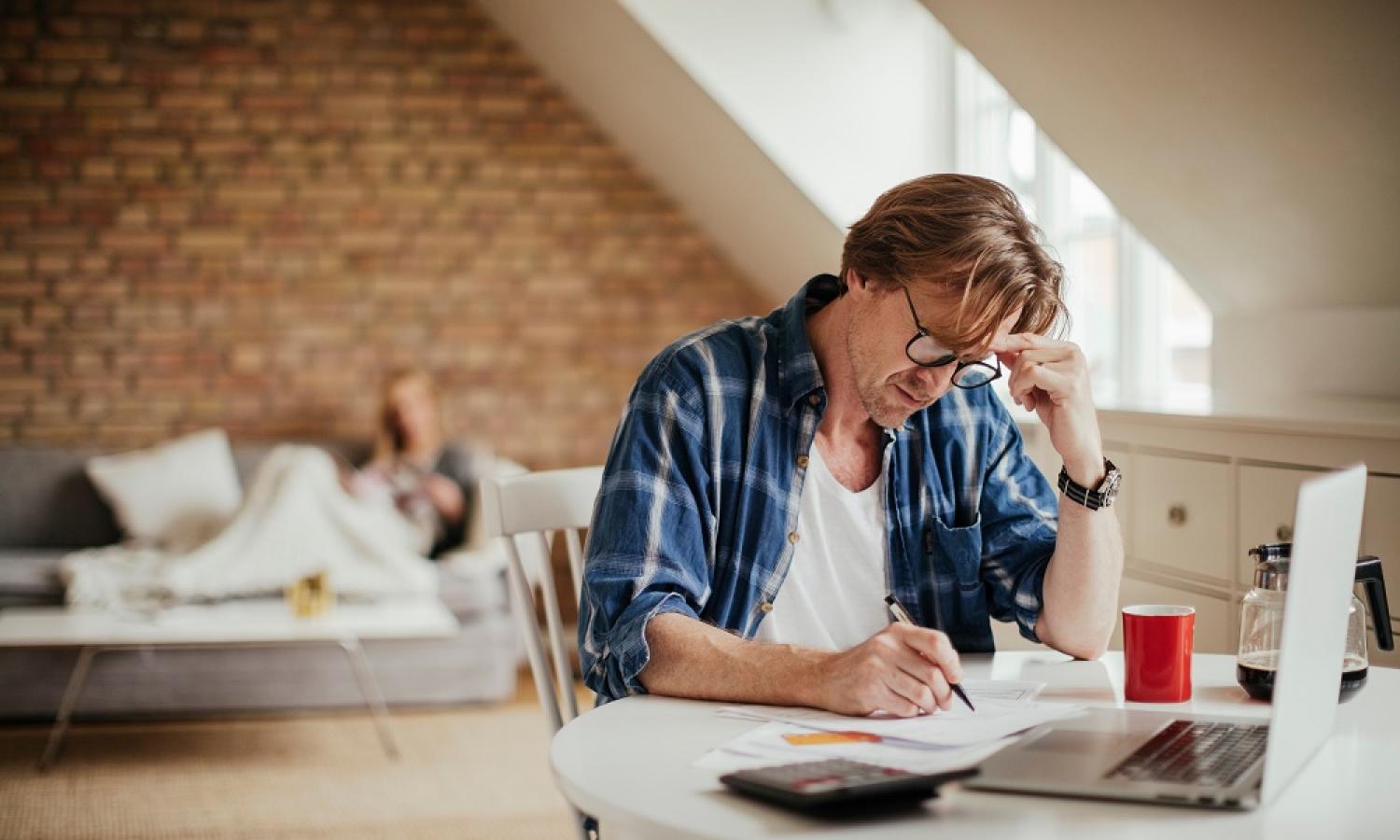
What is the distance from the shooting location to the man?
1408mm

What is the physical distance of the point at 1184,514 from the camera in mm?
2256

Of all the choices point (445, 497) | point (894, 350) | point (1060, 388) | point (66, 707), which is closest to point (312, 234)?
point (445, 497)

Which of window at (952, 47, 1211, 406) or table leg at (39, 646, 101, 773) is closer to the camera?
window at (952, 47, 1211, 406)

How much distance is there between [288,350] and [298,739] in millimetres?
1717

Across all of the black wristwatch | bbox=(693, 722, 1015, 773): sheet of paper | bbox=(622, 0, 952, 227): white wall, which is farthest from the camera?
bbox=(622, 0, 952, 227): white wall

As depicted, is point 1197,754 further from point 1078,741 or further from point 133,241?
point 133,241

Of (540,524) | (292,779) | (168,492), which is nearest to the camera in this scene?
(540,524)

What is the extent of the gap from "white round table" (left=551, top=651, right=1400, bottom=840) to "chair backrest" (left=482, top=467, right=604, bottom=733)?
395 millimetres

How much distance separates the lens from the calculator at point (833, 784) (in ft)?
3.10

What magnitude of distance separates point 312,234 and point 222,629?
1960mm

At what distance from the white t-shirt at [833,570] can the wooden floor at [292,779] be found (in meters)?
1.76

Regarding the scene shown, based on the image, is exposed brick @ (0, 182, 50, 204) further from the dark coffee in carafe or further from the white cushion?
the dark coffee in carafe

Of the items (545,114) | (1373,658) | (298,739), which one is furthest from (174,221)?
(1373,658)

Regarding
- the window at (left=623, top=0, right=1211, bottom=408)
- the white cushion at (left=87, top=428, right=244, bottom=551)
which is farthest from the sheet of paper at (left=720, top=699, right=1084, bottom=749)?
the white cushion at (left=87, top=428, right=244, bottom=551)
